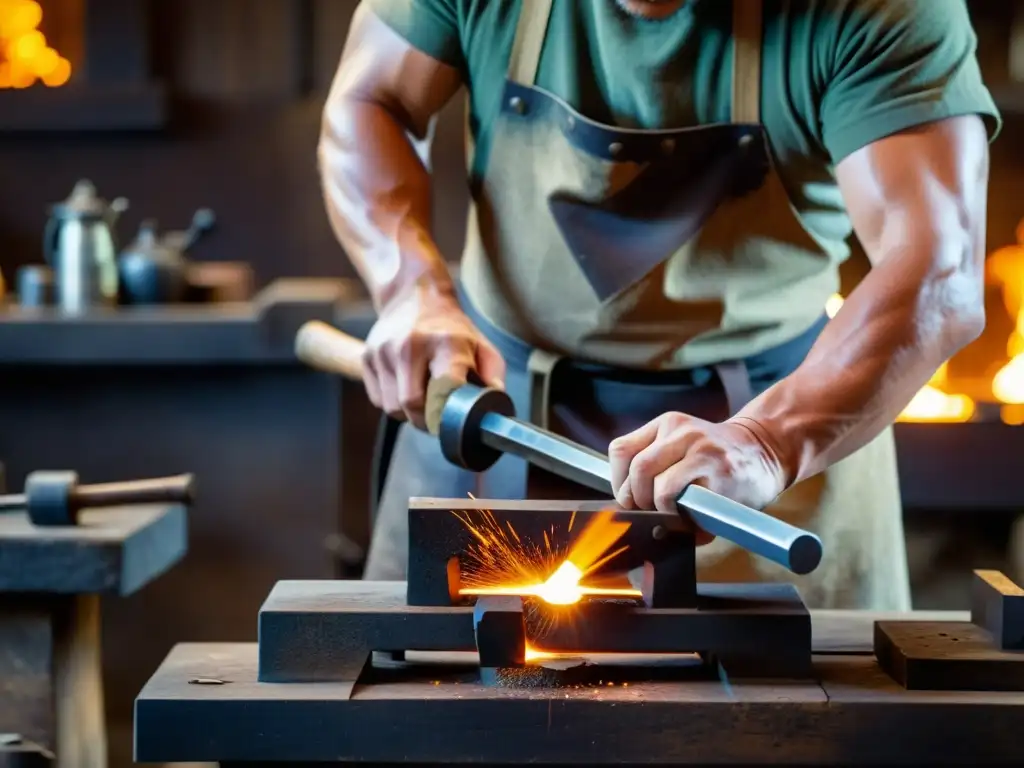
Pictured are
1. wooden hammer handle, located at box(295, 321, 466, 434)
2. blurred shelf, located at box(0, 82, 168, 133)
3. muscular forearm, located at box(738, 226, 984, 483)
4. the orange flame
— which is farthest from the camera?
the orange flame

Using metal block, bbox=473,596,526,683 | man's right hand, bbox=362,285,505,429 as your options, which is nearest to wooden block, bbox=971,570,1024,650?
metal block, bbox=473,596,526,683

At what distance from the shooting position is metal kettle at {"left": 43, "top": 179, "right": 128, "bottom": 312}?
3.35 meters

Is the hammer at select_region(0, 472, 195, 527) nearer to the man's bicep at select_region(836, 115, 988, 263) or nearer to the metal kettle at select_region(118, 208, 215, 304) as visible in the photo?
the man's bicep at select_region(836, 115, 988, 263)

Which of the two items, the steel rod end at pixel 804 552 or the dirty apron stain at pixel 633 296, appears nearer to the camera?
the steel rod end at pixel 804 552

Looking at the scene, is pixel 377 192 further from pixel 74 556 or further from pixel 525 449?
pixel 74 556

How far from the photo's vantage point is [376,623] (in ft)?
3.84

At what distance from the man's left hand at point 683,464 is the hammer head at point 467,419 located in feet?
0.70

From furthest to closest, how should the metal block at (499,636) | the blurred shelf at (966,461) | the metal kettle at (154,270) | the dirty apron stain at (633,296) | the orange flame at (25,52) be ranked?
the orange flame at (25,52), the metal kettle at (154,270), the blurred shelf at (966,461), the dirty apron stain at (633,296), the metal block at (499,636)

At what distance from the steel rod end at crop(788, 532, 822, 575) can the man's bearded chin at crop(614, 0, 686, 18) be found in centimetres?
71

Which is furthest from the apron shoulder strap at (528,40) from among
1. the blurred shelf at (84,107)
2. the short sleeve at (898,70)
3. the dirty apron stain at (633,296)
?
the blurred shelf at (84,107)

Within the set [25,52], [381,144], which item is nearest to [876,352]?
[381,144]

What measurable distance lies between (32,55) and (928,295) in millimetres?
3236

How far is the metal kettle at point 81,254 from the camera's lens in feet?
11.0

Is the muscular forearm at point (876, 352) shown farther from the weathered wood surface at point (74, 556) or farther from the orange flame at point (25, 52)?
the orange flame at point (25, 52)
